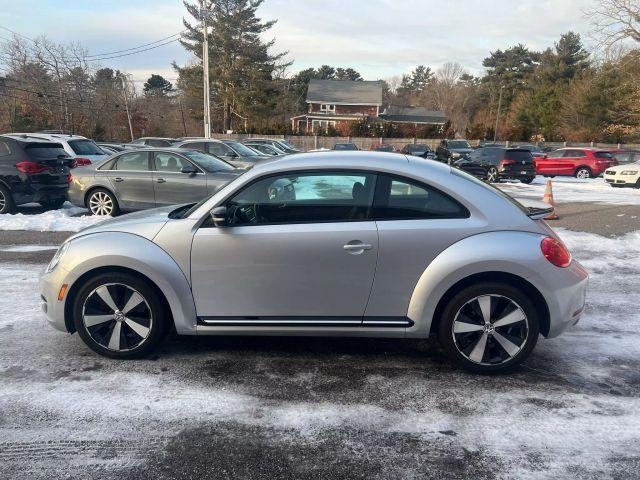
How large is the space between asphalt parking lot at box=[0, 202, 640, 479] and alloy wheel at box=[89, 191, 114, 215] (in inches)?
258

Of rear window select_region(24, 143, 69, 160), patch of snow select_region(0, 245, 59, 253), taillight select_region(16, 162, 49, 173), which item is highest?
rear window select_region(24, 143, 69, 160)

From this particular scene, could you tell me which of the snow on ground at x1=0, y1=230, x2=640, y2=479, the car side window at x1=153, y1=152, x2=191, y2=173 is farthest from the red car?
the snow on ground at x1=0, y1=230, x2=640, y2=479

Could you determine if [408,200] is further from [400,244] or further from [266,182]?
[266,182]

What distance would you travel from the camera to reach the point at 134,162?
11.1 m

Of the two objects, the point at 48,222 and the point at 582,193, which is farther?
the point at 582,193

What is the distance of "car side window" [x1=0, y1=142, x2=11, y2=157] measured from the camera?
11.1 m

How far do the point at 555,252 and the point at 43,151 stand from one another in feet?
36.9

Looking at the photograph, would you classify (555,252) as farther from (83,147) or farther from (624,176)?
(624,176)

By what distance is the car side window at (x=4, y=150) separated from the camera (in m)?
11.1

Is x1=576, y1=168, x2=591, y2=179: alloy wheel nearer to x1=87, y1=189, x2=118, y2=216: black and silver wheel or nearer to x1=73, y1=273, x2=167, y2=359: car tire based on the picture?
x1=87, y1=189, x2=118, y2=216: black and silver wheel

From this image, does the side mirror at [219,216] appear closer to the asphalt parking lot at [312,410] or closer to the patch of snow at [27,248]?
the asphalt parking lot at [312,410]

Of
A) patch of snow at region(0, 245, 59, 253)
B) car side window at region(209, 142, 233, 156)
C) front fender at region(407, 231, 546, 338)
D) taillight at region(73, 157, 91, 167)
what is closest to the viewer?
front fender at region(407, 231, 546, 338)

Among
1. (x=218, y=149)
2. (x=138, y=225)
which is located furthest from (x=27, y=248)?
(x=218, y=149)

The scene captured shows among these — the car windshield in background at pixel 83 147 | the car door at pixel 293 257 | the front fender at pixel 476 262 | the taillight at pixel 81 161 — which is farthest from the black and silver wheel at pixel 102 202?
the front fender at pixel 476 262
